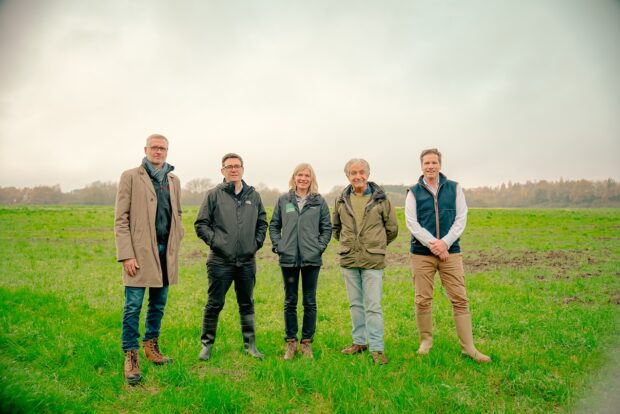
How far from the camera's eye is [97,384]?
4.93 m

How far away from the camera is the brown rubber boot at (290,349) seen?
5.82m

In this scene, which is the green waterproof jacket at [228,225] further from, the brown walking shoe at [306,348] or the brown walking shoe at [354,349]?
the brown walking shoe at [354,349]

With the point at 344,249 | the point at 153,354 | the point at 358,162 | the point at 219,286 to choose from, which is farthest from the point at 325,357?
the point at 358,162

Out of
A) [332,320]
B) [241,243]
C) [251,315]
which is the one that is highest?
[241,243]

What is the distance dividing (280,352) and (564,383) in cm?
391

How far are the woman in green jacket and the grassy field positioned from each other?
0.54 metres

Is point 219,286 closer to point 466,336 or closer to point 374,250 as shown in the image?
point 374,250

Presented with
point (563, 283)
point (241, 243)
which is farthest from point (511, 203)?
point (241, 243)

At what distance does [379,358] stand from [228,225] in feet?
9.77

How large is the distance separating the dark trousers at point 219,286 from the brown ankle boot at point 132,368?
3.42 feet

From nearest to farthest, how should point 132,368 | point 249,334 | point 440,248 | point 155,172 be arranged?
point 132,368 < point 155,172 < point 440,248 < point 249,334

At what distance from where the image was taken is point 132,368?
5.06m

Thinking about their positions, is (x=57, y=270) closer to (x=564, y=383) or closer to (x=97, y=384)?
(x=97, y=384)

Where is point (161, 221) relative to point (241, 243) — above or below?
above
